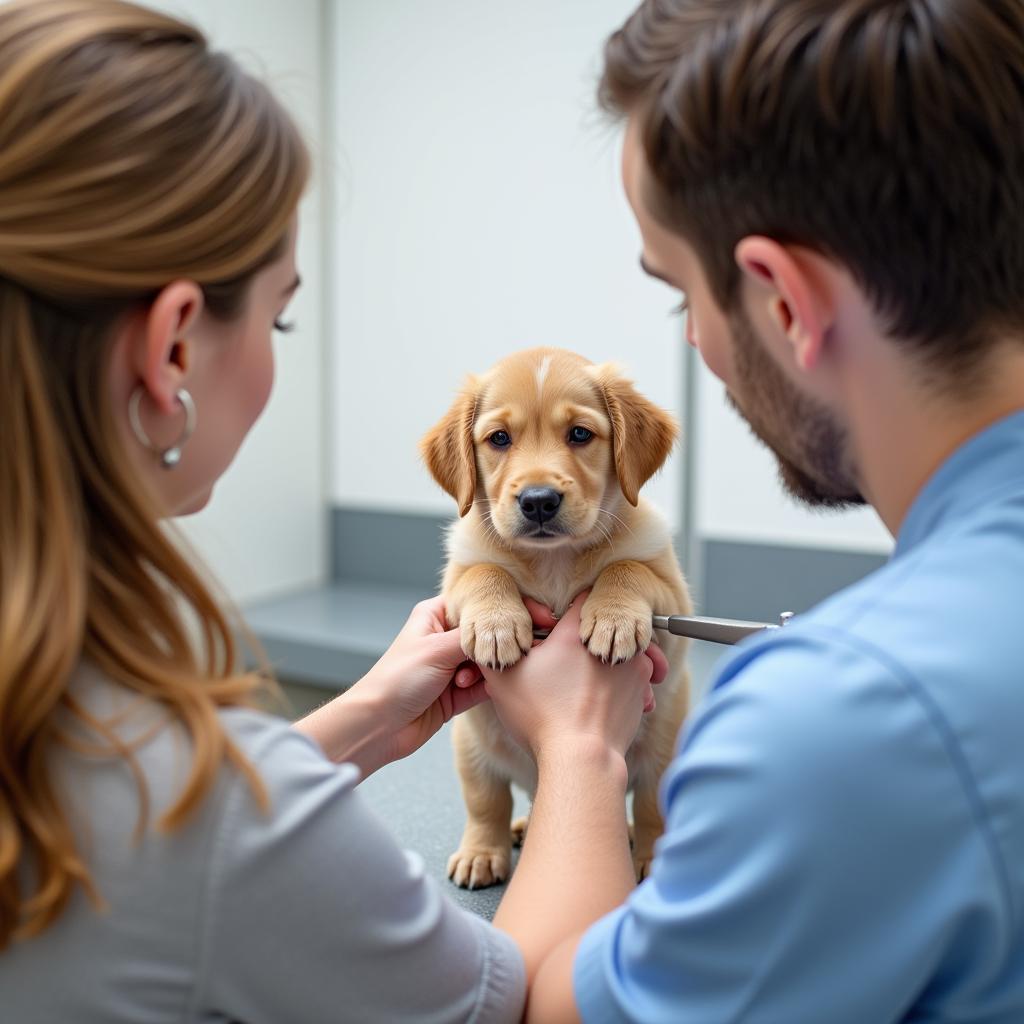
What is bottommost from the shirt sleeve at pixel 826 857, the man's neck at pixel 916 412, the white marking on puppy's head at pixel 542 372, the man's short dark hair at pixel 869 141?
the white marking on puppy's head at pixel 542 372

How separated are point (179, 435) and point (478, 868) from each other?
55 cm

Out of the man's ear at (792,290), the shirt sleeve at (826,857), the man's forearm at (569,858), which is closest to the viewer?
the shirt sleeve at (826,857)

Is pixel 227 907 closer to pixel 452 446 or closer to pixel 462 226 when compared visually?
pixel 452 446

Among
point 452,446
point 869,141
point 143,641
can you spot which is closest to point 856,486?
point 869,141

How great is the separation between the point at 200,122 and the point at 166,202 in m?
0.05

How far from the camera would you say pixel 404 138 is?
270 cm

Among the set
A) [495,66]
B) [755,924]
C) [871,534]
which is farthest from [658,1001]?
[495,66]

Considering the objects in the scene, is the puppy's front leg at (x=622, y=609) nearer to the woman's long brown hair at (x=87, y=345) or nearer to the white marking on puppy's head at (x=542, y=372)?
the white marking on puppy's head at (x=542, y=372)

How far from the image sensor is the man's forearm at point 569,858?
2.28 feet

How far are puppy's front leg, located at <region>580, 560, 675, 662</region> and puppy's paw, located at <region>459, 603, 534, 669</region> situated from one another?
0.06 metres

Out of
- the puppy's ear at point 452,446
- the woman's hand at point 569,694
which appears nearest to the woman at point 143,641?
the woman's hand at point 569,694

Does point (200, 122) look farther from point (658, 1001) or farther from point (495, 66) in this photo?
point (495, 66)

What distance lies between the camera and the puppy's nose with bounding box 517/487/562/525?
3.74 feet

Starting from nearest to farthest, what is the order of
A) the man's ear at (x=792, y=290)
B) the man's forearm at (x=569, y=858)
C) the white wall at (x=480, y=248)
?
1. the man's ear at (x=792, y=290)
2. the man's forearm at (x=569, y=858)
3. the white wall at (x=480, y=248)
